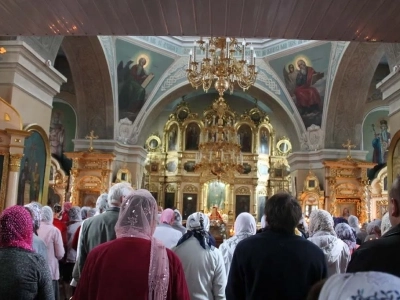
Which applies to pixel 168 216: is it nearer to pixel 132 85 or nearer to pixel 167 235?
pixel 167 235

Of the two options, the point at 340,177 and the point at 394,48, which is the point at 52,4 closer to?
the point at 394,48

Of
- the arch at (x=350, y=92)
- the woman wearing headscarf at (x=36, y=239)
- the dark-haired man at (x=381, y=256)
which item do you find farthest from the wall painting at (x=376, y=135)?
the dark-haired man at (x=381, y=256)

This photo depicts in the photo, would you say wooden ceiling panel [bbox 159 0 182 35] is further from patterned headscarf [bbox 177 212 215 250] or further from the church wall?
the church wall

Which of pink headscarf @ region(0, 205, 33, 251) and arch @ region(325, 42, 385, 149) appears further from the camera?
arch @ region(325, 42, 385, 149)

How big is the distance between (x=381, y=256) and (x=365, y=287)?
1.16 metres

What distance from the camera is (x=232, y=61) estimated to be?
12.2 metres

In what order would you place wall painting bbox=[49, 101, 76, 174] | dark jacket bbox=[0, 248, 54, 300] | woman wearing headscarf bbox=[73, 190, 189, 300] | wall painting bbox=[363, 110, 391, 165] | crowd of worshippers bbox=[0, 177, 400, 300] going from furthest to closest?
wall painting bbox=[49, 101, 76, 174]
wall painting bbox=[363, 110, 391, 165]
dark jacket bbox=[0, 248, 54, 300]
woman wearing headscarf bbox=[73, 190, 189, 300]
crowd of worshippers bbox=[0, 177, 400, 300]

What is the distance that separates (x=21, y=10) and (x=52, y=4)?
324 millimetres

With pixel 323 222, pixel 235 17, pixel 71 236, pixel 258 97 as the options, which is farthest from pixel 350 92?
pixel 323 222

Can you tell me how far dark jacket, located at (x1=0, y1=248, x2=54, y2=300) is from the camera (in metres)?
2.34

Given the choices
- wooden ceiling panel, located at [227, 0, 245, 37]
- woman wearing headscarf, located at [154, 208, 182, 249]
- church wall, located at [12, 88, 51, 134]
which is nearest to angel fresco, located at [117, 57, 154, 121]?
church wall, located at [12, 88, 51, 134]

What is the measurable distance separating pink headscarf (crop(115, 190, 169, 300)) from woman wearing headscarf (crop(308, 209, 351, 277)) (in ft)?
5.46

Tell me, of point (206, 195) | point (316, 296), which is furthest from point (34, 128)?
point (206, 195)

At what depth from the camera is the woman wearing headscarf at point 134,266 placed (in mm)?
2227
